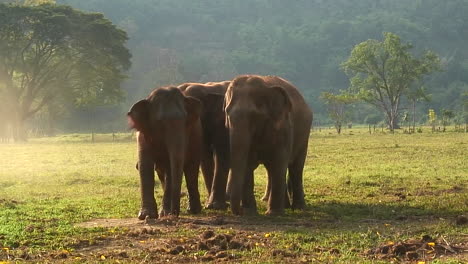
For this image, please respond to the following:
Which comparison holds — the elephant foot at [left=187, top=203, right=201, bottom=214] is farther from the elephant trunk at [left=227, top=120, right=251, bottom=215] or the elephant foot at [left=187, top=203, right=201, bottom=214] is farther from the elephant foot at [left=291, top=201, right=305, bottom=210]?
the elephant foot at [left=291, top=201, right=305, bottom=210]

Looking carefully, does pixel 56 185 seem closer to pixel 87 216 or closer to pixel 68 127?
pixel 87 216

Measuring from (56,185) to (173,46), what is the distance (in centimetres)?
14326

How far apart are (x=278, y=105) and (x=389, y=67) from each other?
219 ft

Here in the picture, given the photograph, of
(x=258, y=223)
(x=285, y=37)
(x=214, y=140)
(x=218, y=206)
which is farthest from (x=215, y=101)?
(x=285, y=37)

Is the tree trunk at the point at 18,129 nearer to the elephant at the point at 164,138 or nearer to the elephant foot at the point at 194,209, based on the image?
the elephant foot at the point at 194,209

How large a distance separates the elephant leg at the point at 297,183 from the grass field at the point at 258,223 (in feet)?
0.99

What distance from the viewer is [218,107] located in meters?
13.6

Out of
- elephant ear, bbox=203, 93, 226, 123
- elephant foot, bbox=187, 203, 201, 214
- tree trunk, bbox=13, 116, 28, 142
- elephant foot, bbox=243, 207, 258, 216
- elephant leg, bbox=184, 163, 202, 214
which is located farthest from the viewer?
tree trunk, bbox=13, 116, 28, 142

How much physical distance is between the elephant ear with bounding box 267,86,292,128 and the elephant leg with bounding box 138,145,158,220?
2270 millimetres

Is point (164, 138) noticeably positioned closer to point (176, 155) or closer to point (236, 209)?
point (176, 155)

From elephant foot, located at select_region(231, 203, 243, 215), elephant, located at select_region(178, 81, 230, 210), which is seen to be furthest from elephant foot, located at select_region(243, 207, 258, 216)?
elephant, located at select_region(178, 81, 230, 210)

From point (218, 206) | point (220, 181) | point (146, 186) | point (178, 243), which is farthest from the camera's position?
point (220, 181)

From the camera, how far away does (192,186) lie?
1272cm

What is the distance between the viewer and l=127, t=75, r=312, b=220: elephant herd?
11.5 metres
